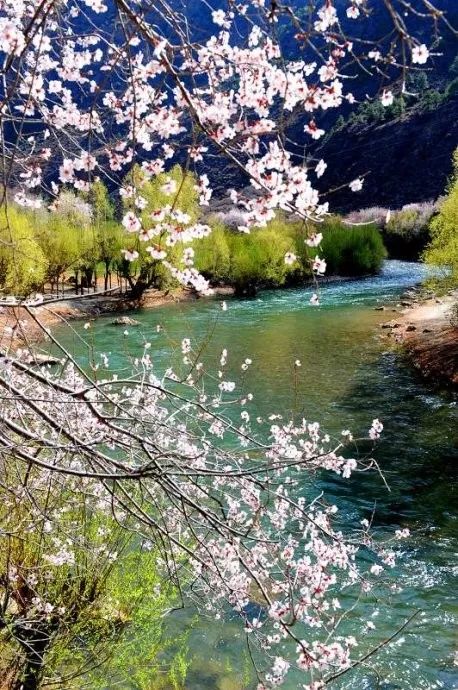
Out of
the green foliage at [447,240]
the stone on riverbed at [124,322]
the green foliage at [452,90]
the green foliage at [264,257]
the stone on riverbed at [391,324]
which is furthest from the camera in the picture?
the green foliage at [452,90]

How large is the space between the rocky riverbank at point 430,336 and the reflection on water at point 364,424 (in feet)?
2.36

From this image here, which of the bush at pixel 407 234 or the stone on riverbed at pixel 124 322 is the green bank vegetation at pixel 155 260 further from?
the bush at pixel 407 234

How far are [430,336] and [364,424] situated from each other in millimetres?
10641

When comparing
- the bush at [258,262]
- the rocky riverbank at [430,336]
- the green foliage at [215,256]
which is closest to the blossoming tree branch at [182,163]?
the rocky riverbank at [430,336]

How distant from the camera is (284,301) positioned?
36.6m

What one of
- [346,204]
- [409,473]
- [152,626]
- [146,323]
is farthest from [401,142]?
[152,626]

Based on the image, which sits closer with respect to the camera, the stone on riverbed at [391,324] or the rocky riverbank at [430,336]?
the rocky riverbank at [430,336]

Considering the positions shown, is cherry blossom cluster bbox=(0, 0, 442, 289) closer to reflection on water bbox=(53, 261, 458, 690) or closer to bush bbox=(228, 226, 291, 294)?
reflection on water bbox=(53, 261, 458, 690)

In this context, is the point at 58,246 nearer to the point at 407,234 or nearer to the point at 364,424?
the point at 364,424

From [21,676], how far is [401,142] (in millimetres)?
102919

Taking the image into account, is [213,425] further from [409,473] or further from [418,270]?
[418,270]

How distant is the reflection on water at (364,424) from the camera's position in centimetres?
635

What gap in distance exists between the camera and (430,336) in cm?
2344

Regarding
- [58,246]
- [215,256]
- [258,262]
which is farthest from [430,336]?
[58,246]
